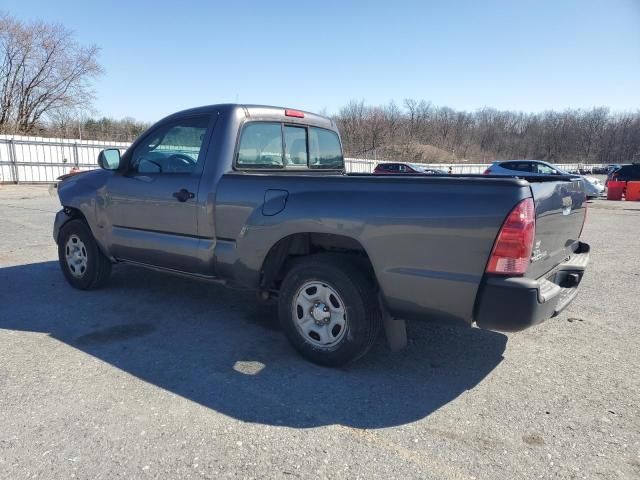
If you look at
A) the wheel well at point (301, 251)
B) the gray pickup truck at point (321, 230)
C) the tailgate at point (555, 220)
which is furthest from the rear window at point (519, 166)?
the wheel well at point (301, 251)

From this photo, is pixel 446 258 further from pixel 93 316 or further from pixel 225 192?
pixel 93 316

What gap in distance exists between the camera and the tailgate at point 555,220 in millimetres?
2910

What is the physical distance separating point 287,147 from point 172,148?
1122 mm

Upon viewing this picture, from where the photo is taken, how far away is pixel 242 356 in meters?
3.68

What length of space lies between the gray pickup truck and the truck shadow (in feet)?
0.96

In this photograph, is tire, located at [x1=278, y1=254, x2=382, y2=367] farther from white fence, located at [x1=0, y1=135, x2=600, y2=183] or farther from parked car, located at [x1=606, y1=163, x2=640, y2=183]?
parked car, located at [x1=606, y1=163, x2=640, y2=183]

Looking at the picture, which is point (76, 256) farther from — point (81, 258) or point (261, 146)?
point (261, 146)

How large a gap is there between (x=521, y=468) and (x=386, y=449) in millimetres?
682

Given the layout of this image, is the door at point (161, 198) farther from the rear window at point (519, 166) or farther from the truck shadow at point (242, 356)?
the rear window at point (519, 166)

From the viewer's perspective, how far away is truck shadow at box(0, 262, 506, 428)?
2961 millimetres

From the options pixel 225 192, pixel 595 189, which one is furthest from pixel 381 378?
pixel 595 189

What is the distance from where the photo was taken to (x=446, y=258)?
287 centimetres

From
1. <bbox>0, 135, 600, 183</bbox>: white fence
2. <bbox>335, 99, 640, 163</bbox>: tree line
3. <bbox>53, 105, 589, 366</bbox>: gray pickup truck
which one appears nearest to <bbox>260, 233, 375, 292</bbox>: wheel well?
<bbox>53, 105, 589, 366</bbox>: gray pickup truck

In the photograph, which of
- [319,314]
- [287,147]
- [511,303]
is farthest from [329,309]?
[287,147]
